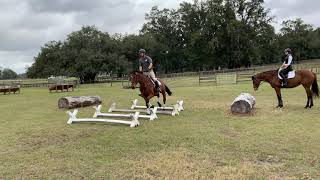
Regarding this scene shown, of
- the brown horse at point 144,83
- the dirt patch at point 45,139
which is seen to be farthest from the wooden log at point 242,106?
the dirt patch at point 45,139

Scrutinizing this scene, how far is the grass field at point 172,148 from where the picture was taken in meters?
7.28

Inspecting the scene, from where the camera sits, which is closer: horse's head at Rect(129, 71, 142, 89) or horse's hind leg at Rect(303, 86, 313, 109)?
horse's head at Rect(129, 71, 142, 89)

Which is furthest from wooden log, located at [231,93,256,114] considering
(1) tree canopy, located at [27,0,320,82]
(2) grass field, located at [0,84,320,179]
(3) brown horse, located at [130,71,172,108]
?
(1) tree canopy, located at [27,0,320,82]

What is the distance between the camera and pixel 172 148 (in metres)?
9.12

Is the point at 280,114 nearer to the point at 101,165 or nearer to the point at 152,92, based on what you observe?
the point at 152,92

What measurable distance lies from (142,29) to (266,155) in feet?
273

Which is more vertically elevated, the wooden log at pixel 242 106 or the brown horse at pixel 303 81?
the brown horse at pixel 303 81

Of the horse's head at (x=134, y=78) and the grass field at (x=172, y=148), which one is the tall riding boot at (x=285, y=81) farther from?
the horse's head at (x=134, y=78)

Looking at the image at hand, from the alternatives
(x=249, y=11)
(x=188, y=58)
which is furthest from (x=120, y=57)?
(x=249, y=11)

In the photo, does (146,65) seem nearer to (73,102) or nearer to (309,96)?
(73,102)

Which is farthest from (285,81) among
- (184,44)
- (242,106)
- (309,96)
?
(184,44)

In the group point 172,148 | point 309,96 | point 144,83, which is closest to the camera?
point 172,148

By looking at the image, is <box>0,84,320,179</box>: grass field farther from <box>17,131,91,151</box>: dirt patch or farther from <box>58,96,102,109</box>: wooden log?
<box>58,96,102,109</box>: wooden log

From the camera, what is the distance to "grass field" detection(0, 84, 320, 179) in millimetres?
7276
